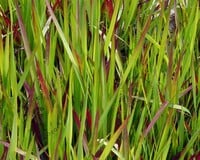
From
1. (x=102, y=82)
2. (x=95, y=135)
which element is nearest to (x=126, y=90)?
(x=102, y=82)

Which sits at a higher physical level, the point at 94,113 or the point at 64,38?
the point at 64,38

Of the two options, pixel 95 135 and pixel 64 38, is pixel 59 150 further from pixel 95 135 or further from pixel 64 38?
pixel 64 38

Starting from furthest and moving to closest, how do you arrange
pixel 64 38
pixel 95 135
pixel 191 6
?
1. pixel 191 6
2. pixel 64 38
3. pixel 95 135

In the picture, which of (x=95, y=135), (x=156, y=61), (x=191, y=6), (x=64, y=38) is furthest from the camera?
(x=191, y=6)

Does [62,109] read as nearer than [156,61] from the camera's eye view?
Yes

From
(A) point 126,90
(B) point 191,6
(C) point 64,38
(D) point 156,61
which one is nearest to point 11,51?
(C) point 64,38

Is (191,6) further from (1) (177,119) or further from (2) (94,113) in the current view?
(2) (94,113)
